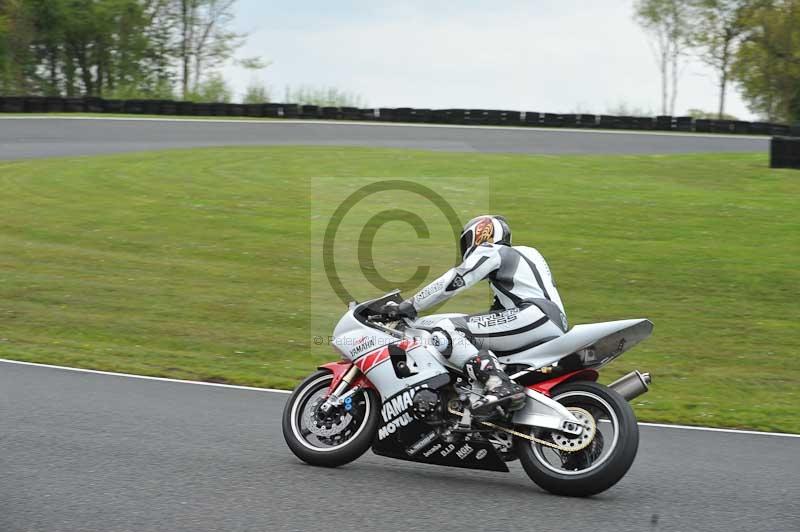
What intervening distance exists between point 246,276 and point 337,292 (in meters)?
1.35

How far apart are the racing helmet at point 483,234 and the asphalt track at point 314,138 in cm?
2070

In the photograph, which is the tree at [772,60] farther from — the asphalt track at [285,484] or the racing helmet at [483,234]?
the racing helmet at [483,234]

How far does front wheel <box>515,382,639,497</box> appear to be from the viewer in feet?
21.0

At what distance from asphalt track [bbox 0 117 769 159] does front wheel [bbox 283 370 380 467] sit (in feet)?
66.3

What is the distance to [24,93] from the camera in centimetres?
4597

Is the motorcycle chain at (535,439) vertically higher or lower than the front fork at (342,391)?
lower

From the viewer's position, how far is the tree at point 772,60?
148 ft

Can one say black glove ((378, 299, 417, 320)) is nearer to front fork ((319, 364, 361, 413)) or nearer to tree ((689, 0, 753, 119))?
front fork ((319, 364, 361, 413))

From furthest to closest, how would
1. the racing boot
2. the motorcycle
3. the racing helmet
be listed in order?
the racing helmet, the racing boot, the motorcycle

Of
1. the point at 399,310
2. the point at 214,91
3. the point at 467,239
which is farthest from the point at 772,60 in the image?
the point at 399,310

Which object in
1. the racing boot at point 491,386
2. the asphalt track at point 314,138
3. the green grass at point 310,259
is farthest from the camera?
the asphalt track at point 314,138

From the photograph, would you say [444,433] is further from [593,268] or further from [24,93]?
[24,93]

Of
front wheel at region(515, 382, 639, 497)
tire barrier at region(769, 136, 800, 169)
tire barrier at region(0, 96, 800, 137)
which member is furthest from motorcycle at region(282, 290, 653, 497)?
tire barrier at region(0, 96, 800, 137)

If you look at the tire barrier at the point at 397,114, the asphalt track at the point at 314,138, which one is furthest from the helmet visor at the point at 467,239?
the tire barrier at the point at 397,114
